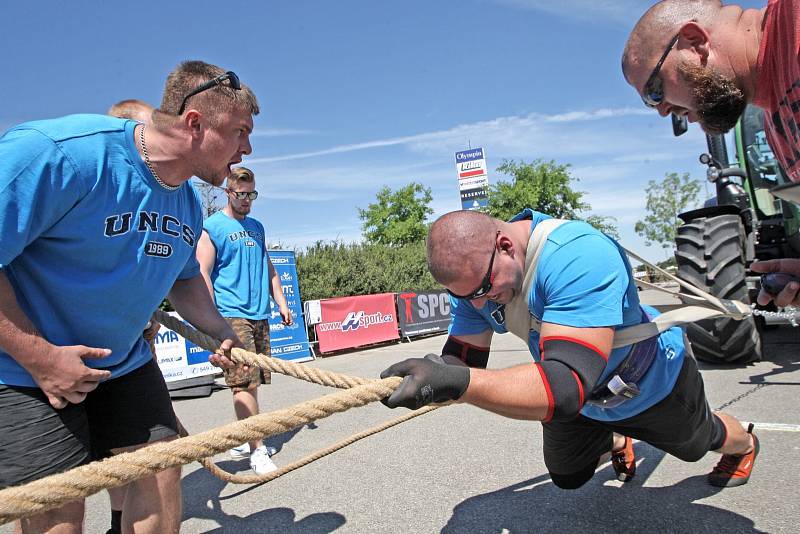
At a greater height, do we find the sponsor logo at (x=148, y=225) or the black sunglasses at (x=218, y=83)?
the black sunglasses at (x=218, y=83)

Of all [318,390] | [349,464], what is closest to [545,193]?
[318,390]

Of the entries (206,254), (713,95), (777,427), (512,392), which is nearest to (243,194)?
(206,254)

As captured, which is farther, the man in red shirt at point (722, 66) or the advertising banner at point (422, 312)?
the advertising banner at point (422, 312)

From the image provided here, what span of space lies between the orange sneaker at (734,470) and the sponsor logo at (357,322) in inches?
347

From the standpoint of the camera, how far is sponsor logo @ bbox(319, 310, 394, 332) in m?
11.1

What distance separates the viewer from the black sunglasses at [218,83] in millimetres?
1969

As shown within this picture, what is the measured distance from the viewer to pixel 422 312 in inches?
519

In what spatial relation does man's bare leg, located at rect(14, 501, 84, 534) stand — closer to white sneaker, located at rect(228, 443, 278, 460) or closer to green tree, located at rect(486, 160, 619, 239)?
white sneaker, located at rect(228, 443, 278, 460)

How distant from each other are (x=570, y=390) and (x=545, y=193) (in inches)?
1366

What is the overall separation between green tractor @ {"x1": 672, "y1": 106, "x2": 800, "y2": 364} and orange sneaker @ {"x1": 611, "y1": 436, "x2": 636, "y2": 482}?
7.87ft

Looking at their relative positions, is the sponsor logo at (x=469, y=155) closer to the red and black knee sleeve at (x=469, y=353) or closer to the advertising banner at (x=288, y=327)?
the advertising banner at (x=288, y=327)

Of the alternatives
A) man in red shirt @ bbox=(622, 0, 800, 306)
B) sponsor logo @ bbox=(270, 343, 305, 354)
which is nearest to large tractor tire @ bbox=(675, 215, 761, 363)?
man in red shirt @ bbox=(622, 0, 800, 306)

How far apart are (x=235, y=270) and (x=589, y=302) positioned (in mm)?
3060

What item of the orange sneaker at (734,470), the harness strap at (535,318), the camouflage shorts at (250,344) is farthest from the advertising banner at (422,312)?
the harness strap at (535,318)
